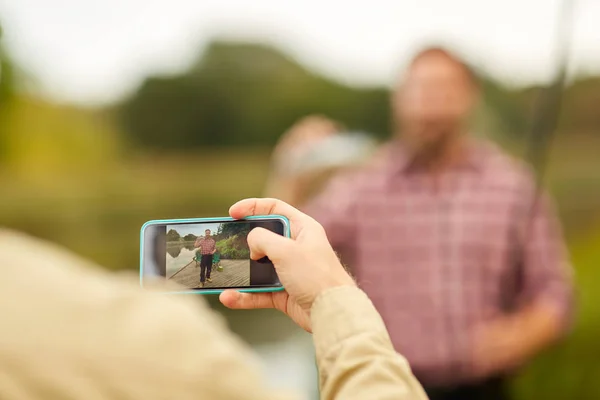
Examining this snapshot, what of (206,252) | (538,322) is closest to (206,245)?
(206,252)

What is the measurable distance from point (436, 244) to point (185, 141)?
5.50ft

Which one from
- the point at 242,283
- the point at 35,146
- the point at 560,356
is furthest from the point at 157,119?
the point at 242,283

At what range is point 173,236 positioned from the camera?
2.12ft

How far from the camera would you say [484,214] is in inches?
58.6

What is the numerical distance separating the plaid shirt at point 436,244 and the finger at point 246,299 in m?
0.86

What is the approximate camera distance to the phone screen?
595mm

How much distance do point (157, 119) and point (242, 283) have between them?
2416mm

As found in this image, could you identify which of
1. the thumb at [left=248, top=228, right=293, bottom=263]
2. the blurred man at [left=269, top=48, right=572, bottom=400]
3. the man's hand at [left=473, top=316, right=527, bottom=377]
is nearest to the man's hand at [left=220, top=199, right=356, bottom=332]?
the thumb at [left=248, top=228, right=293, bottom=263]

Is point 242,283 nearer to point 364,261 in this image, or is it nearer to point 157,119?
point 364,261

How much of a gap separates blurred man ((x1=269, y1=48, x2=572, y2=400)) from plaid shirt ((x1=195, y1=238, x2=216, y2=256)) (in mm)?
842

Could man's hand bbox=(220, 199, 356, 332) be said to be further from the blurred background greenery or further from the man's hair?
the blurred background greenery

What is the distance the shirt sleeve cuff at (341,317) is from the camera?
1.53 feet

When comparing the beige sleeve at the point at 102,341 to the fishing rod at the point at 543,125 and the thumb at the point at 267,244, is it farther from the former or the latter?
the fishing rod at the point at 543,125

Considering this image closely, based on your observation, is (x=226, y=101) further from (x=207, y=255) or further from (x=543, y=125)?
(x=207, y=255)
